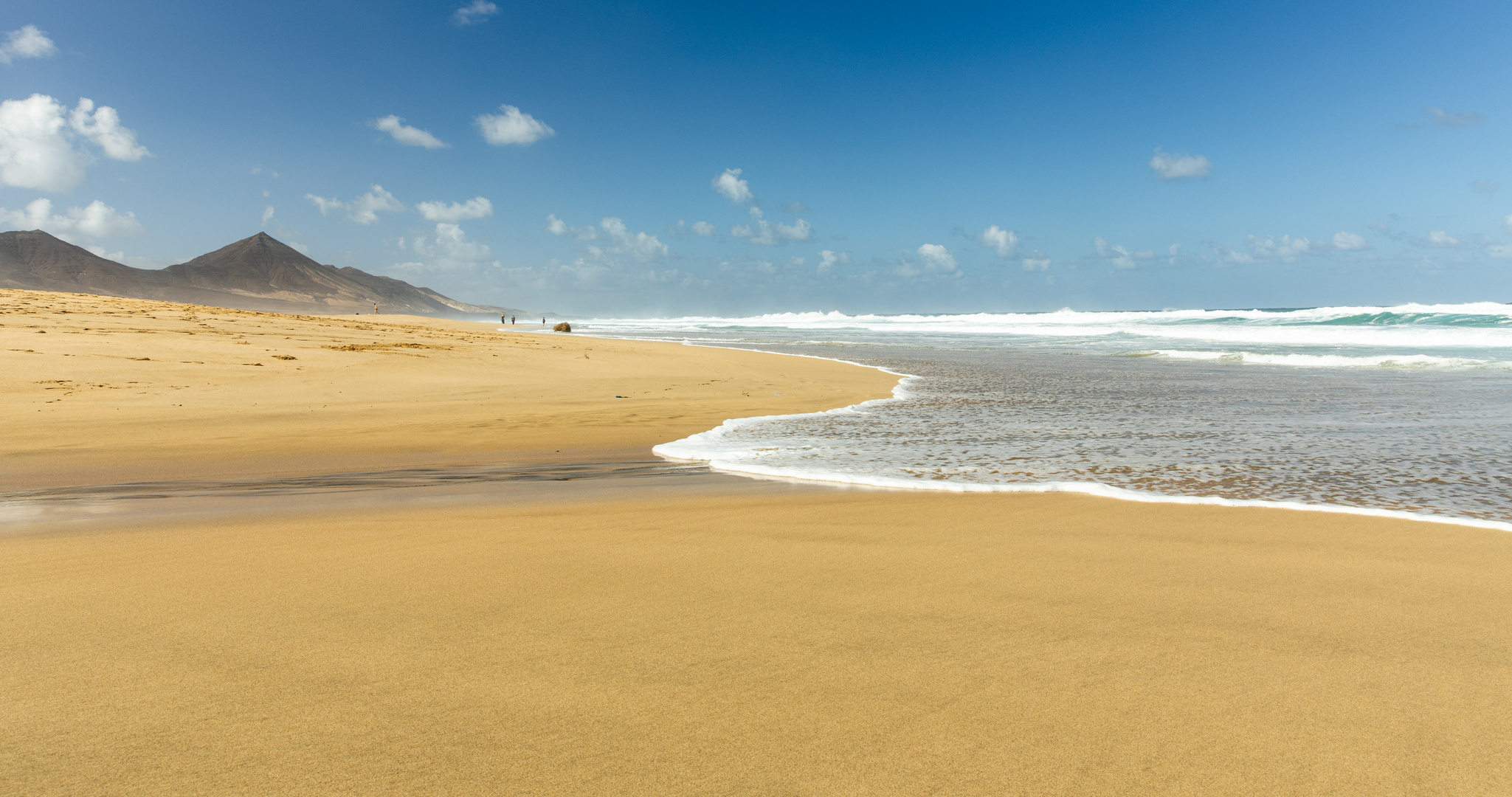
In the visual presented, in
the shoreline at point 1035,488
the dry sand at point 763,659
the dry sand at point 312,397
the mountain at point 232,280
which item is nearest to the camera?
the dry sand at point 763,659

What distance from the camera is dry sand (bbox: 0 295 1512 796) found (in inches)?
59.4

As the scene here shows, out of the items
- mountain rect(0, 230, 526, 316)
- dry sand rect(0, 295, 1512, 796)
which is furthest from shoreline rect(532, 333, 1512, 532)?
mountain rect(0, 230, 526, 316)

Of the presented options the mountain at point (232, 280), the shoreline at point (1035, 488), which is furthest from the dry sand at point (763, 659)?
the mountain at point (232, 280)

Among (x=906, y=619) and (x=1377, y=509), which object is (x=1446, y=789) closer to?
(x=906, y=619)

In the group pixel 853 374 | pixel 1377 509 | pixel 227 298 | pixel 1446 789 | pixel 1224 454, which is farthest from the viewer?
pixel 227 298

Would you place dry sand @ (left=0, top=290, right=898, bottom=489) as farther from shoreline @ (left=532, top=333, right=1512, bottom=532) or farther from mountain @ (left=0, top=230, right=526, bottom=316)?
mountain @ (left=0, top=230, right=526, bottom=316)

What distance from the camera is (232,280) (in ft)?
385

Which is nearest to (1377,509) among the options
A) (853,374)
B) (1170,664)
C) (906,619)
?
(1170,664)

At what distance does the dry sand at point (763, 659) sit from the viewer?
1.51 metres

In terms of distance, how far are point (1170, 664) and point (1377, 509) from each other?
8.88 ft

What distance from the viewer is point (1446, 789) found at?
4.74 feet

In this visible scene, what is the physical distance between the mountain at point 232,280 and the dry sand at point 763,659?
70.4 meters

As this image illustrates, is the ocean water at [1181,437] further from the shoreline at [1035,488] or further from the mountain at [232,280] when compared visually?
the mountain at [232,280]

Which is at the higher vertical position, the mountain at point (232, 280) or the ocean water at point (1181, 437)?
the mountain at point (232, 280)
